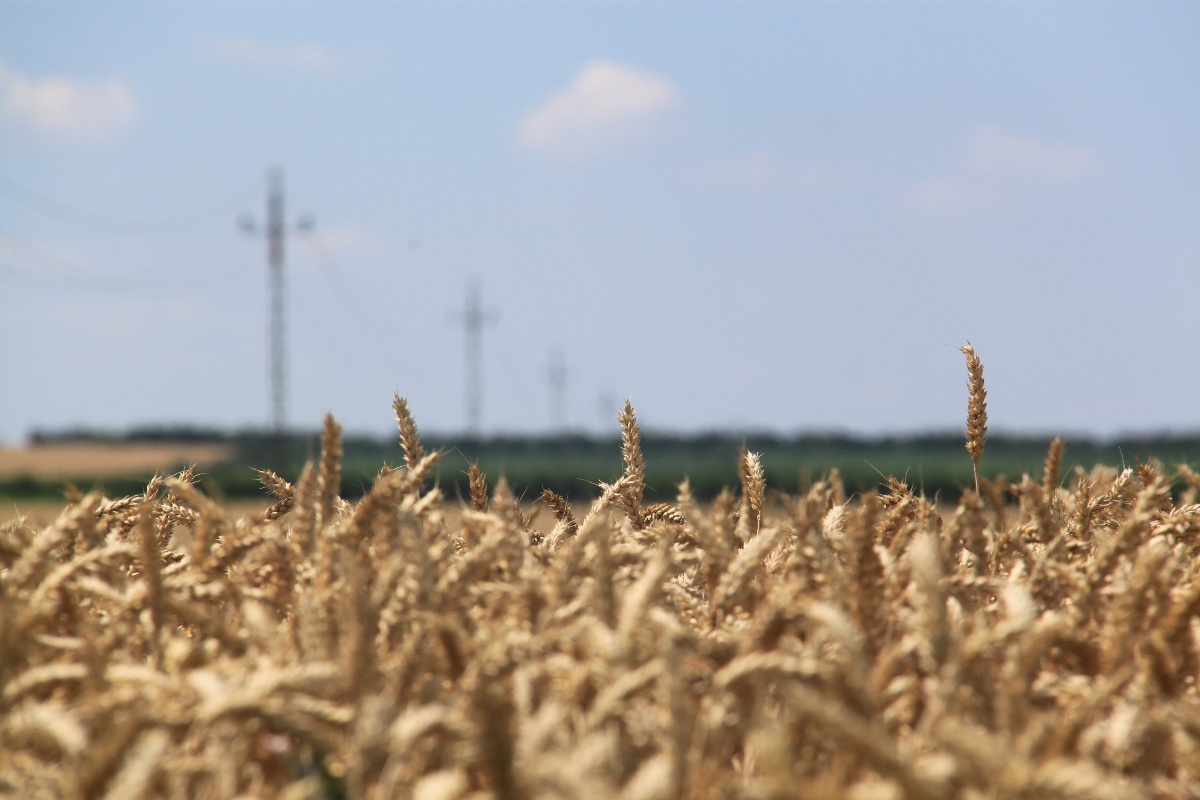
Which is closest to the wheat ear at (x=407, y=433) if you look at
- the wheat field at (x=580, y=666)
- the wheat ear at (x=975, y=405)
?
the wheat field at (x=580, y=666)

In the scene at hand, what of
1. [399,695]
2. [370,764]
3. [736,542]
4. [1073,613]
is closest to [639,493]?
[736,542]

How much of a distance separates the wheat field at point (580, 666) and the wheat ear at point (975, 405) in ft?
Result: 0.67

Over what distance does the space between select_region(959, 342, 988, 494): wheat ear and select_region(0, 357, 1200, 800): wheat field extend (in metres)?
0.20

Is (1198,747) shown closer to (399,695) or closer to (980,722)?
(980,722)

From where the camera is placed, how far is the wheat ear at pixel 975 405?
2275mm

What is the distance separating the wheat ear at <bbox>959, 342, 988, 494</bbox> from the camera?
2.28m

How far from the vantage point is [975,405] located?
2301 mm

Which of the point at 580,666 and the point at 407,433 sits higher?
the point at 407,433

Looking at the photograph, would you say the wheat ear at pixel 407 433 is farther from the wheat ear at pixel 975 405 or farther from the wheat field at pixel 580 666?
the wheat ear at pixel 975 405

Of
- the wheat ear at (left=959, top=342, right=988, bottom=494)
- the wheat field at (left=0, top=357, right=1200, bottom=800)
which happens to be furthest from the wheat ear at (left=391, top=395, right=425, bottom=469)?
the wheat ear at (left=959, top=342, right=988, bottom=494)

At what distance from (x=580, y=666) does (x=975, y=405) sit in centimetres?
129

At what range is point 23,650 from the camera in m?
1.61

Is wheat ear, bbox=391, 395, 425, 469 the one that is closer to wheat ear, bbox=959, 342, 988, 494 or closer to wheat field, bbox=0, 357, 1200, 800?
wheat field, bbox=0, 357, 1200, 800

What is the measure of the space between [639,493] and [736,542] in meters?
0.38
